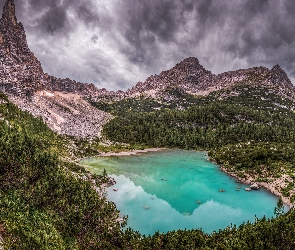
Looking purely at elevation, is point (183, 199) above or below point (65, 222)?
above

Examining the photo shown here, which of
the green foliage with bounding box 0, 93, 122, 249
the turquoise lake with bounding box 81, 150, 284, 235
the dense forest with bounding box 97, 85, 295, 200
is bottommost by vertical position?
the green foliage with bounding box 0, 93, 122, 249

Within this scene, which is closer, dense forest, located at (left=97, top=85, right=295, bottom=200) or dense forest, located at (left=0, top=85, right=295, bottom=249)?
dense forest, located at (left=0, top=85, right=295, bottom=249)

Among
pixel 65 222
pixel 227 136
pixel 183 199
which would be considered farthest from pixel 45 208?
pixel 227 136

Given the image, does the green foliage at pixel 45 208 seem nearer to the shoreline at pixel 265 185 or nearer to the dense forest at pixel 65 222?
the dense forest at pixel 65 222

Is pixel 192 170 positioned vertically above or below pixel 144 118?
below

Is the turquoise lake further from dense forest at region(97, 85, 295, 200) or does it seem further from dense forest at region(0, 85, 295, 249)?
dense forest at region(97, 85, 295, 200)

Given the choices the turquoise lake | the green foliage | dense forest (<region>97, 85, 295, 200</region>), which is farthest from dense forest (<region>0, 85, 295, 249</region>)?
dense forest (<region>97, 85, 295, 200</region>)

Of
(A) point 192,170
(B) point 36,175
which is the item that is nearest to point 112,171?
(A) point 192,170

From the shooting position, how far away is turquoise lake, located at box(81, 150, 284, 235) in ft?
131

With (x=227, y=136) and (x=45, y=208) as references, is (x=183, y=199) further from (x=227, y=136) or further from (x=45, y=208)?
(x=227, y=136)

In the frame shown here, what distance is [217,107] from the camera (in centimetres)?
18712

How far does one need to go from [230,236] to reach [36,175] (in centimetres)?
2790

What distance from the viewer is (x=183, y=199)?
1996 inches

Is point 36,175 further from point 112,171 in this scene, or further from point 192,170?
point 192,170
